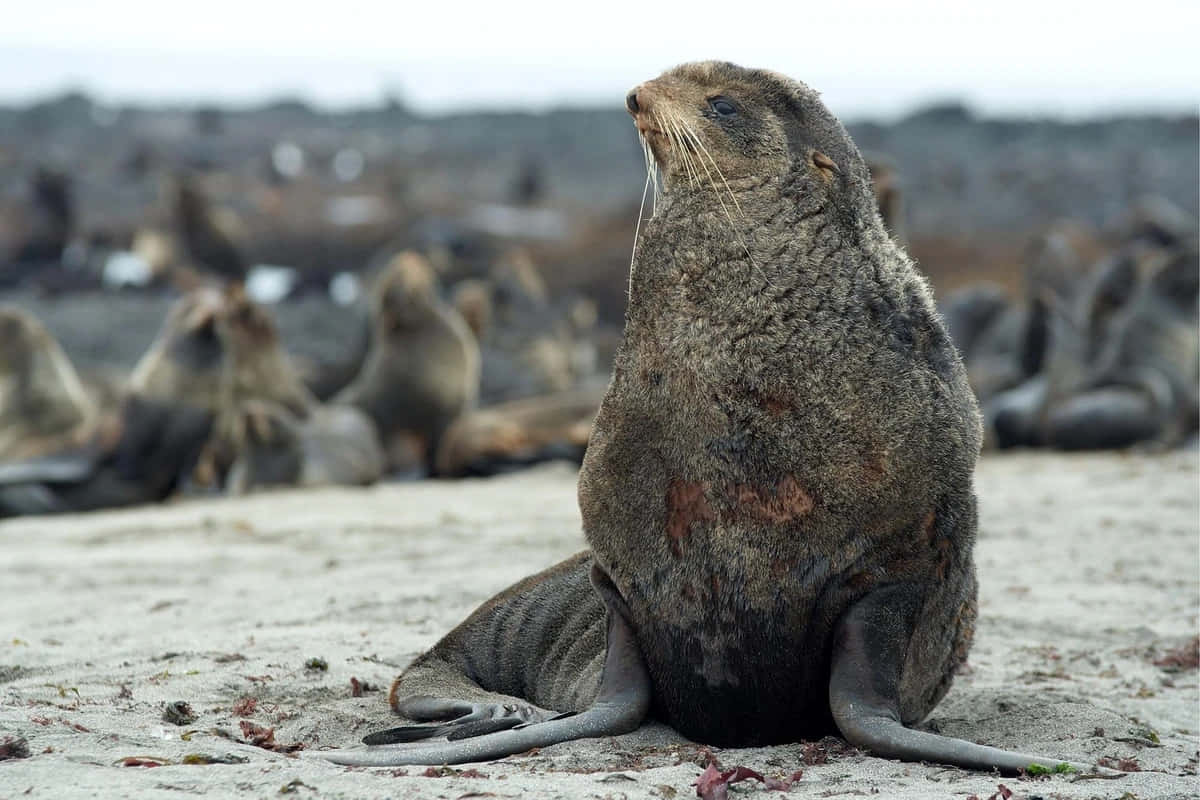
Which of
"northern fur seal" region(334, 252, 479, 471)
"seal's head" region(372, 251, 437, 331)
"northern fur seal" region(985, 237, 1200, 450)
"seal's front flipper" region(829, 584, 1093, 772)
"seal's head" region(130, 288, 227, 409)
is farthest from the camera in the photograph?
"seal's head" region(372, 251, 437, 331)

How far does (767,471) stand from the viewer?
332 centimetres

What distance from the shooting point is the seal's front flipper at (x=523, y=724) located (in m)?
3.21

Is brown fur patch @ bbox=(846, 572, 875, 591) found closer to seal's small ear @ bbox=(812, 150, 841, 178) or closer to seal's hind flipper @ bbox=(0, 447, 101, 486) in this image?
seal's small ear @ bbox=(812, 150, 841, 178)

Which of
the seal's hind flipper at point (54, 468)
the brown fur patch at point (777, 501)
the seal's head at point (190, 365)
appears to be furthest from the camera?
the seal's head at point (190, 365)

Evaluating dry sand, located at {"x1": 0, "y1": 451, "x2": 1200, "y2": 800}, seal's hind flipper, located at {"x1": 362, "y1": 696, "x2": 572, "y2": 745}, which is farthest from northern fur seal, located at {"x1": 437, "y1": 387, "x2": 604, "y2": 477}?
seal's hind flipper, located at {"x1": 362, "y1": 696, "x2": 572, "y2": 745}

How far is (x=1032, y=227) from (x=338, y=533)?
90.3 ft

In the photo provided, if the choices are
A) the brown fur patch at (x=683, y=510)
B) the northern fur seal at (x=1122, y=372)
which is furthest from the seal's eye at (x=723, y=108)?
the northern fur seal at (x=1122, y=372)

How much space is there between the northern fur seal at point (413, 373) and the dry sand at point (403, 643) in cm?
360

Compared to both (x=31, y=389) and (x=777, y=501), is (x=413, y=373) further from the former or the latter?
(x=777, y=501)

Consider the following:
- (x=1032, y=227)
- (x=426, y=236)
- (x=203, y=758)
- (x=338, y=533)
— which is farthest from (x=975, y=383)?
(x=1032, y=227)

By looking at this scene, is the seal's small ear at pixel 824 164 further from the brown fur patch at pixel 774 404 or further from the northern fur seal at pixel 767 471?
the brown fur patch at pixel 774 404

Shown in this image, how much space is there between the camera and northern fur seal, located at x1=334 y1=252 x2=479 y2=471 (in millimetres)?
12484

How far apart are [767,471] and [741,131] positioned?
2.72 feet

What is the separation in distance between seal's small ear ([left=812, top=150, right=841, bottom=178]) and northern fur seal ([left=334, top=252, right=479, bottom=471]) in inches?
350
